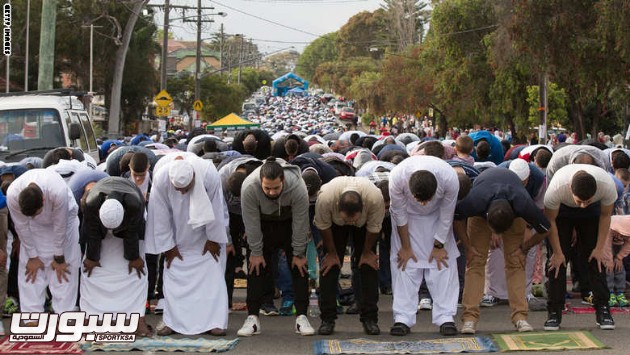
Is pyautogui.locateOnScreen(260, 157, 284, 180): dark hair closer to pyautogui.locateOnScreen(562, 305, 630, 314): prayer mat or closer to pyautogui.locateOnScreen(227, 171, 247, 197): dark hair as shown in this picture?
pyautogui.locateOnScreen(227, 171, 247, 197): dark hair

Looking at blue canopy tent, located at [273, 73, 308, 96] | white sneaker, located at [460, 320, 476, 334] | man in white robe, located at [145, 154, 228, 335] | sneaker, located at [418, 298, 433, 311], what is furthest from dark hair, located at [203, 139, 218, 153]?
blue canopy tent, located at [273, 73, 308, 96]

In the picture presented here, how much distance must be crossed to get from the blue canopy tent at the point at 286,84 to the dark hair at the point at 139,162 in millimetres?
132817

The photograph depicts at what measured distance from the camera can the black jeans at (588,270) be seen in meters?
10.3

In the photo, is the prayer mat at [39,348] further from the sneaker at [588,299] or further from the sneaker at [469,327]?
the sneaker at [588,299]

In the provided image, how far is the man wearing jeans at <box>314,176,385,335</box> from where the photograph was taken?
992 cm

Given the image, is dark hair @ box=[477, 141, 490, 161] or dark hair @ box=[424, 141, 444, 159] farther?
dark hair @ box=[477, 141, 490, 161]

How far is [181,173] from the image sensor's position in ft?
32.6

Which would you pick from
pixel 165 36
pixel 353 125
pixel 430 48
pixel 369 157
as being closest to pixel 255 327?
pixel 369 157

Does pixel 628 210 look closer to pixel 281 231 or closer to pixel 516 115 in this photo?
pixel 281 231

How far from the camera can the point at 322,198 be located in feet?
32.8

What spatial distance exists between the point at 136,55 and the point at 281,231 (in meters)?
50.8

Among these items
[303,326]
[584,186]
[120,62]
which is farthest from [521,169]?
[120,62]

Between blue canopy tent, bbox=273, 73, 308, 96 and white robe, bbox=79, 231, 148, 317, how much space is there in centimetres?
13403

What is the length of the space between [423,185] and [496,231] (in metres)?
0.81
